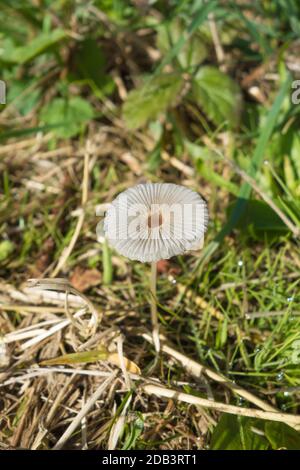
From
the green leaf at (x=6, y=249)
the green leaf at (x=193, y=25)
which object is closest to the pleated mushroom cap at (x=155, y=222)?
the green leaf at (x=6, y=249)

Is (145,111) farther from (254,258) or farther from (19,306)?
(19,306)

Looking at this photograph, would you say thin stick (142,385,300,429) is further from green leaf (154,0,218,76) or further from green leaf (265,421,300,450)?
green leaf (154,0,218,76)

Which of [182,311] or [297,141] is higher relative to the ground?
[297,141]

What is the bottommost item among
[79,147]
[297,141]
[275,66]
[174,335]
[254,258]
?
[174,335]

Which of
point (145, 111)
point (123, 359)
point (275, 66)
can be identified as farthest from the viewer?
point (275, 66)

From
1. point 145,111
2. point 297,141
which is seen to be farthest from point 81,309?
point 297,141

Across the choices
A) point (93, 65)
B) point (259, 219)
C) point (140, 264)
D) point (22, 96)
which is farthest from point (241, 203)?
point (22, 96)
